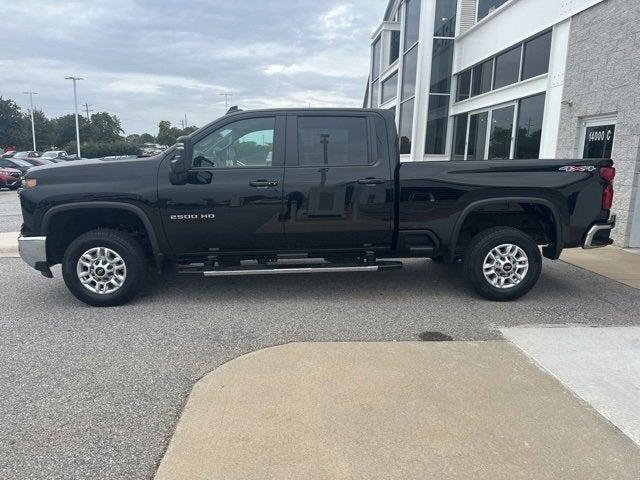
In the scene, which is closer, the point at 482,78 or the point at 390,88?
the point at 482,78

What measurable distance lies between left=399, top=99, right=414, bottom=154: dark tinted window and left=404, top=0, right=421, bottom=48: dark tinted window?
2.48 m

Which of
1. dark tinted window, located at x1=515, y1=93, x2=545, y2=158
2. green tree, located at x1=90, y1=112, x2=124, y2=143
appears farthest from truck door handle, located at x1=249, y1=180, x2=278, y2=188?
green tree, located at x1=90, y1=112, x2=124, y2=143

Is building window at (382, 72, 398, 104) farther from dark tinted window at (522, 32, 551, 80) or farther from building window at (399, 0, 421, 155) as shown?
dark tinted window at (522, 32, 551, 80)

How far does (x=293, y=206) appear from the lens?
207 inches

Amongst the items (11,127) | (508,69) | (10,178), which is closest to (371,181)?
(508,69)

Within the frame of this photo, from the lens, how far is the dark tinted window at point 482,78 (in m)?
14.2

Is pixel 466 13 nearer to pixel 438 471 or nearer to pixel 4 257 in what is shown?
pixel 4 257

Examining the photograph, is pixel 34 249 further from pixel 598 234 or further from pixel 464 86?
pixel 464 86

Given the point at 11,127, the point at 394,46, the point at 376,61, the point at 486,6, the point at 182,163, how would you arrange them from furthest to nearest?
the point at 11,127
the point at 376,61
the point at 394,46
the point at 486,6
the point at 182,163

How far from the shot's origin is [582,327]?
472 centimetres

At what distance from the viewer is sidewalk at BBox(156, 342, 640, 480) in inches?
106

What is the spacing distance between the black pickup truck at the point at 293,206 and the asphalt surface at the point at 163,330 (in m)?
0.40

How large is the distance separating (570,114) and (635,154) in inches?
80.2

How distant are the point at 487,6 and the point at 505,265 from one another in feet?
40.8
